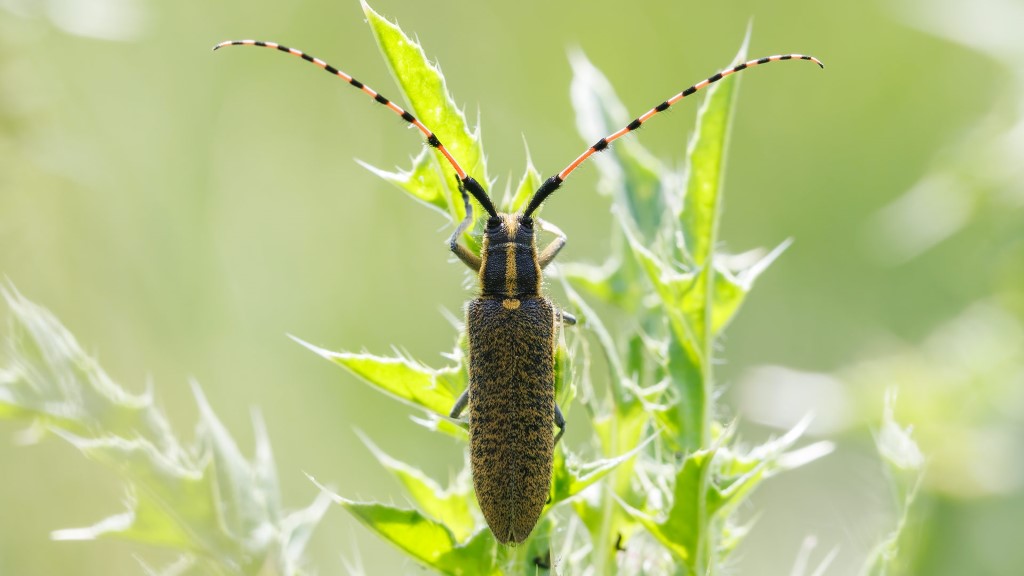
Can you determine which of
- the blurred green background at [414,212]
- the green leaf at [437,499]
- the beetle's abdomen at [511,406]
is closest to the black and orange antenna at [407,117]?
the beetle's abdomen at [511,406]

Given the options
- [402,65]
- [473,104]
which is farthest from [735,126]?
[402,65]

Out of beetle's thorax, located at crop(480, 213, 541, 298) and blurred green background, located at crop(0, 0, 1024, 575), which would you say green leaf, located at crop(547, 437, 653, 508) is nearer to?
beetle's thorax, located at crop(480, 213, 541, 298)

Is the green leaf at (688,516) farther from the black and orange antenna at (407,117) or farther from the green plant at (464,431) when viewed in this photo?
the black and orange antenna at (407,117)

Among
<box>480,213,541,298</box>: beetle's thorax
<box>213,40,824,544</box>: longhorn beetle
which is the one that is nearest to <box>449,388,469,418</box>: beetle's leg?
<box>213,40,824,544</box>: longhorn beetle

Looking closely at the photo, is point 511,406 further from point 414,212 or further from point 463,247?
point 414,212

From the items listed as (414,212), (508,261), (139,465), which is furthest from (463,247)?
(414,212)

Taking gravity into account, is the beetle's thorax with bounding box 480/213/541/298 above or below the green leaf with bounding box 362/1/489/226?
above
